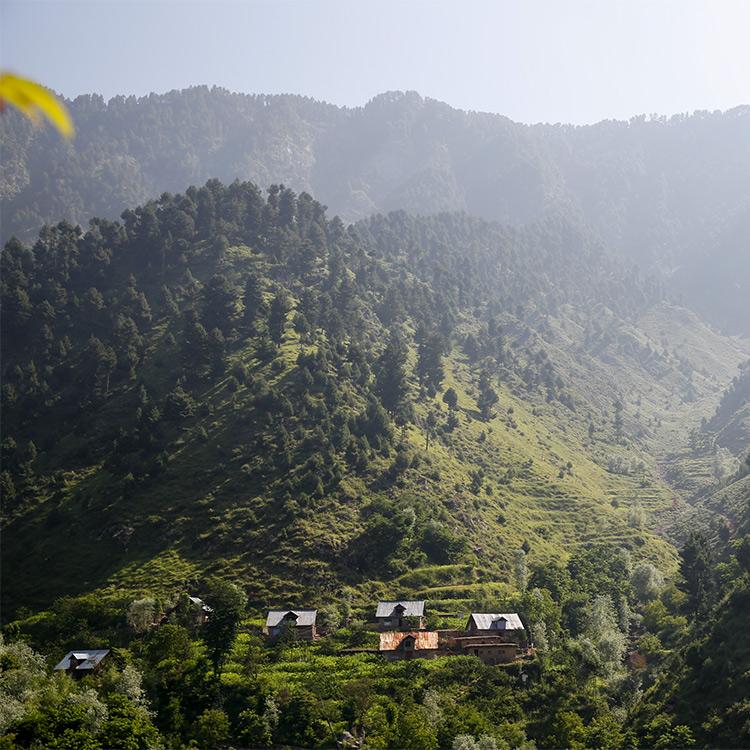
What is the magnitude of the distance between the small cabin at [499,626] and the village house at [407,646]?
5.77m

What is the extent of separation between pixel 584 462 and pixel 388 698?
11991cm

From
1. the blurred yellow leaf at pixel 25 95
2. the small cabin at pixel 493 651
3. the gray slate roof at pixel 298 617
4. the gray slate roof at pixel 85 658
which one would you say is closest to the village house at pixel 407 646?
the small cabin at pixel 493 651

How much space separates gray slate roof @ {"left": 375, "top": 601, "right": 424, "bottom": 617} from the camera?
286 ft

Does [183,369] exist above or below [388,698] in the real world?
above

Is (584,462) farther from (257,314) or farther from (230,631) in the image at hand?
(230,631)

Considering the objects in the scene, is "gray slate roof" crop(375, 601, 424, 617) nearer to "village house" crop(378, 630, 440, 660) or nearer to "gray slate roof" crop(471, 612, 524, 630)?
"village house" crop(378, 630, 440, 660)

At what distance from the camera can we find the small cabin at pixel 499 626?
83.9 m

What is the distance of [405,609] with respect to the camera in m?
87.7

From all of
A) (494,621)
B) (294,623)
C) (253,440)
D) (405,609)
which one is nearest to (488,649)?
(494,621)

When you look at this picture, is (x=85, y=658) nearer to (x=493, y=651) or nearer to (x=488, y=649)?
(x=488, y=649)

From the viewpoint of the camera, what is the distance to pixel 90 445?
126 m

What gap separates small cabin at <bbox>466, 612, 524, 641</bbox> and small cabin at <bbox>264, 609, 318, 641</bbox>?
67.5ft

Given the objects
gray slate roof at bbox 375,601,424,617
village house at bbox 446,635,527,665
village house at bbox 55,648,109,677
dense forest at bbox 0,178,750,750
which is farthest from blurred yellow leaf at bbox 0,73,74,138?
gray slate roof at bbox 375,601,424,617

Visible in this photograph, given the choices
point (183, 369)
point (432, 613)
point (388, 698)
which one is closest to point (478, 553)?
point (432, 613)
